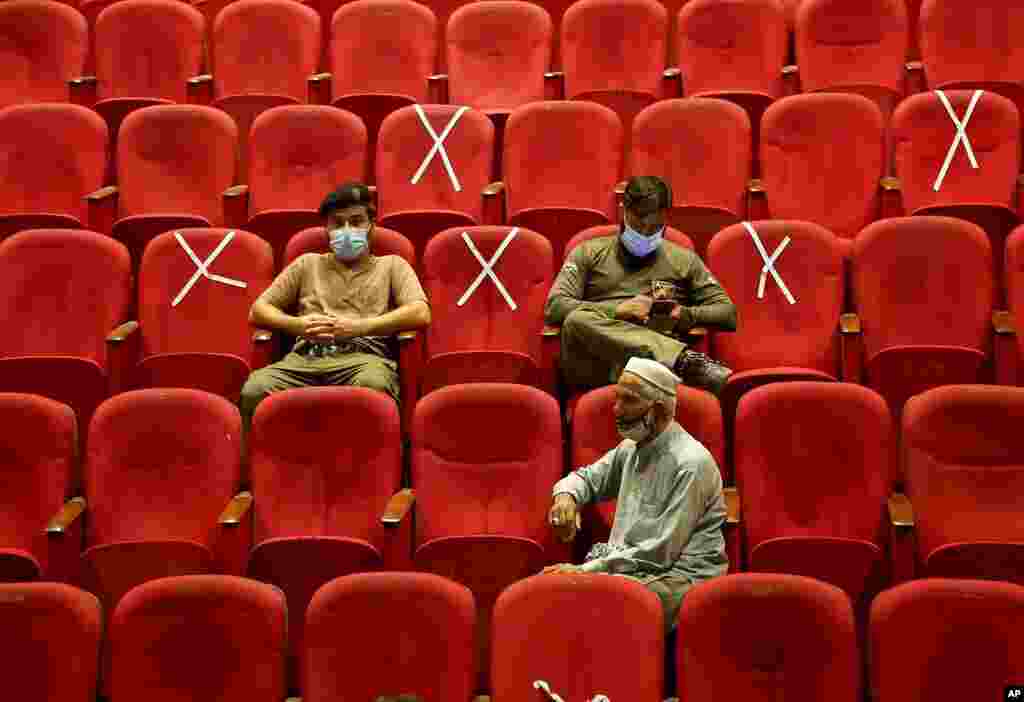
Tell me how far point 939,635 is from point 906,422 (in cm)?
31

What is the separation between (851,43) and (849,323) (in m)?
0.58

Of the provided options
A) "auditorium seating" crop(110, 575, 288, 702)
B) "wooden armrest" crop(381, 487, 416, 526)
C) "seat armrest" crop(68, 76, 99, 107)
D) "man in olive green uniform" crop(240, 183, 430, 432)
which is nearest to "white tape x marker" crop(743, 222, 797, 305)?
"man in olive green uniform" crop(240, 183, 430, 432)

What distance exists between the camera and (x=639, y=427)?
135 centimetres

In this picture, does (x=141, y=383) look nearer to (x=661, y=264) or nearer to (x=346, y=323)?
(x=346, y=323)

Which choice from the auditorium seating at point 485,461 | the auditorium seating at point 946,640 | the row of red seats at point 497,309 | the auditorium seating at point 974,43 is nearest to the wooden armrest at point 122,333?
the row of red seats at point 497,309

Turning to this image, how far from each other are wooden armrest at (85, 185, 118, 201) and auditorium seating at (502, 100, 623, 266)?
44 centimetres

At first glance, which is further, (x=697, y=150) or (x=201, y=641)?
(x=697, y=150)

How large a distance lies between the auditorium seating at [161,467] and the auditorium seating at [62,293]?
0.66 feet

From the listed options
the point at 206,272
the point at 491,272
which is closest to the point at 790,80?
the point at 491,272

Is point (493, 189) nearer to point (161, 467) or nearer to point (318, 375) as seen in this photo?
point (318, 375)

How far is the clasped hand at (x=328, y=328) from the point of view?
1.63 meters

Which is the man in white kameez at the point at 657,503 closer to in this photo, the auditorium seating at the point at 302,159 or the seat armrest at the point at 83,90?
the auditorium seating at the point at 302,159

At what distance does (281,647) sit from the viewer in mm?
1237

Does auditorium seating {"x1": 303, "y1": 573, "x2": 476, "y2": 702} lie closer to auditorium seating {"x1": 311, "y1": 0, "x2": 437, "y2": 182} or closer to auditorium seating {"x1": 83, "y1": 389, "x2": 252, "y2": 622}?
auditorium seating {"x1": 83, "y1": 389, "x2": 252, "y2": 622}
